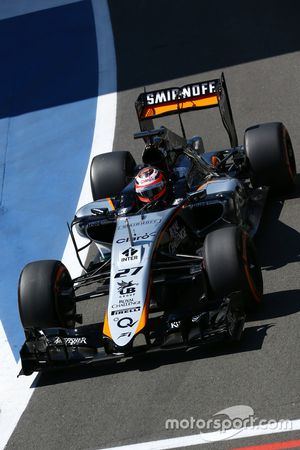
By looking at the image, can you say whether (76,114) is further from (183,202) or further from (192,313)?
(192,313)

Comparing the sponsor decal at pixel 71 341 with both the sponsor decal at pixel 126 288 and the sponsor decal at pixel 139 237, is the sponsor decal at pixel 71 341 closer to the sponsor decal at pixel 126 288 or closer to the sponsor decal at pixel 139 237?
the sponsor decal at pixel 126 288

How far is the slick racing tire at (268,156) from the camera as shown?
12.5 meters

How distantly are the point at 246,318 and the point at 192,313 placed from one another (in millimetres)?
805

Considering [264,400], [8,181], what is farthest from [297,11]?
[264,400]

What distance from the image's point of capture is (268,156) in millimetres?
12555

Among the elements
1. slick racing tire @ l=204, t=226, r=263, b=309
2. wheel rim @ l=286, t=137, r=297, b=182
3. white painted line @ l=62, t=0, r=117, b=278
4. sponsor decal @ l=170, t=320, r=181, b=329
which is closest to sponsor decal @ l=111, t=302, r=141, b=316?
sponsor decal @ l=170, t=320, r=181, b=329

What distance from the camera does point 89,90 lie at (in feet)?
60.1

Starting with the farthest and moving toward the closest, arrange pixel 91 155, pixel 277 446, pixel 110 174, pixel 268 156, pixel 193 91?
pixel 91 155 < pixel 193 91 < pixel 110 174 < pixel 268 156 < pixel 277 446

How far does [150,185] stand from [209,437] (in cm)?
357

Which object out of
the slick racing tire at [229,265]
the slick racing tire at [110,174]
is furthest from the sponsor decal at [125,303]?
the slick racing tire at [110,174]

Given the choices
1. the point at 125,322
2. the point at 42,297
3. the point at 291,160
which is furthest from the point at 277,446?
the point at 291,160

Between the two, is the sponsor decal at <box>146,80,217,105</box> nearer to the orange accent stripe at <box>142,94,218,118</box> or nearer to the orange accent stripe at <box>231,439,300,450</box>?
the orange accent stripe at <box>142,94,218,118</box>

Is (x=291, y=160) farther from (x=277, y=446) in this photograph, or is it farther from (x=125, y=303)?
(x=277, y=446)

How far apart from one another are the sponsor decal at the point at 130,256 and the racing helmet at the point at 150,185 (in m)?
1.03
